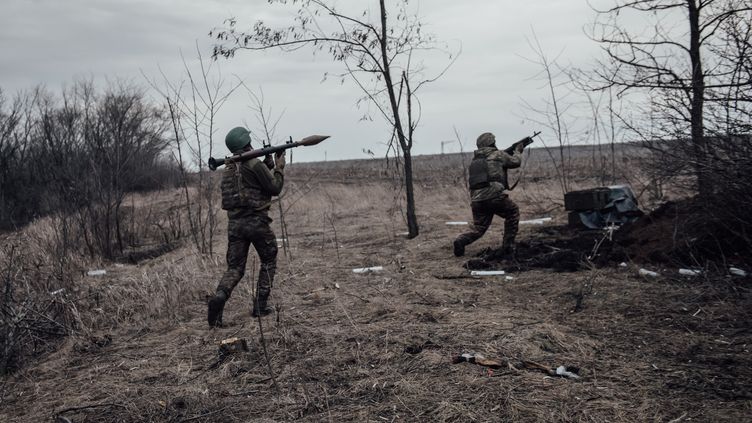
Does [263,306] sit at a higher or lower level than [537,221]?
lower

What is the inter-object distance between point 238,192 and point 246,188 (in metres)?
0.09

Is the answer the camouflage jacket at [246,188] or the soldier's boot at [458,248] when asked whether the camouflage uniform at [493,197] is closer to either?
the soldier's boot at [458,248]

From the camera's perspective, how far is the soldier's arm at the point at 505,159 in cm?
909

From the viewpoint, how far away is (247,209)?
21.1ft

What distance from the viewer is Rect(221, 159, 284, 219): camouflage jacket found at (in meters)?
6.36

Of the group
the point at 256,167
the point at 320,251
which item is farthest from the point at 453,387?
the point at 320,251

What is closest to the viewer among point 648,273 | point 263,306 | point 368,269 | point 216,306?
point 216,306

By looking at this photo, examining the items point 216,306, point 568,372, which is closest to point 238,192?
point 216,306

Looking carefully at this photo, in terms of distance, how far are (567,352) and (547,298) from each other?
73.6 inches

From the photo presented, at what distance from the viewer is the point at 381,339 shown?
Answer: 17.9ft

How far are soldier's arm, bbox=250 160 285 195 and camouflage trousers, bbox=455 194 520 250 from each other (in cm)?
368

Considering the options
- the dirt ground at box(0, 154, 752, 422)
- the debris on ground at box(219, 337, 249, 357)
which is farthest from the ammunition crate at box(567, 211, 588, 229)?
the debris on ground at box(219, 337, 249, 357)

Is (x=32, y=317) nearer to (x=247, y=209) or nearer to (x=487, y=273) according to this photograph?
(x=247, y=209)

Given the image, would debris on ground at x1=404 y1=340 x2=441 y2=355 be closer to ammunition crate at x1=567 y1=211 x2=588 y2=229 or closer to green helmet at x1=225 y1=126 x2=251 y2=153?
green helmet at x1=225 y1=126 x2=251 y2=153
